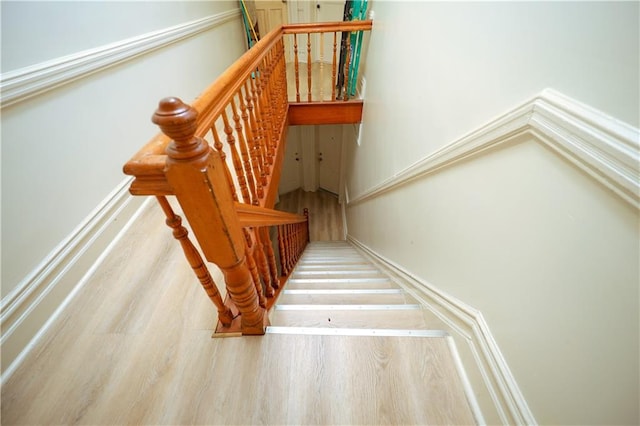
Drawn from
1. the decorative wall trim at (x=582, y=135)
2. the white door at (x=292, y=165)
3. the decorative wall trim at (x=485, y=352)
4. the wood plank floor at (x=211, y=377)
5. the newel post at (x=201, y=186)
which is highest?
the decorative wall trim at (x=582, y=135)

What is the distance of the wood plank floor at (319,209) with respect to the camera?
16.8ft

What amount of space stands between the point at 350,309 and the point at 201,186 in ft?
3.41

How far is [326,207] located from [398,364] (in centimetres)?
478

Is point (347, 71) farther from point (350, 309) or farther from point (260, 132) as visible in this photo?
point (350, 309)

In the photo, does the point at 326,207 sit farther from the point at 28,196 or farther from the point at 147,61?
the point at 28,196

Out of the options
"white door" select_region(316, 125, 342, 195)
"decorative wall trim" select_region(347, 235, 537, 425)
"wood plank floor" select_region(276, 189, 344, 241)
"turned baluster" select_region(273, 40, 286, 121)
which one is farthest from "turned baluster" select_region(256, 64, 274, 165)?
"wood plank floor" select_region(276, 189, 344, 241)

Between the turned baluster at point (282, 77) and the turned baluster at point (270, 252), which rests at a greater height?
the turned baluster at point (282, 77)

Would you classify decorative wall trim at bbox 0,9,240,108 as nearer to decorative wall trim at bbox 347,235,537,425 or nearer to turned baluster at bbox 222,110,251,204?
turned baluster at bbox 222,110,251,204

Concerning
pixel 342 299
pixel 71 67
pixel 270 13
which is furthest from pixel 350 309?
pixel 270 13

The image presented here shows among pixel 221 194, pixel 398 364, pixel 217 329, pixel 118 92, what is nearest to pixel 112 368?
pixel 217 329

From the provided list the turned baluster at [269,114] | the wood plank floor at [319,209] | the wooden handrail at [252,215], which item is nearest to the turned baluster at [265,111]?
the turned baluster at [269,114]

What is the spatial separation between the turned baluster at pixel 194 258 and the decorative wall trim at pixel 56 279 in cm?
92

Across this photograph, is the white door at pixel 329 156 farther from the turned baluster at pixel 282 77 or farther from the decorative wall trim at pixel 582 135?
the decorative wall trim at pixel 582 135

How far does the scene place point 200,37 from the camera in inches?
113
